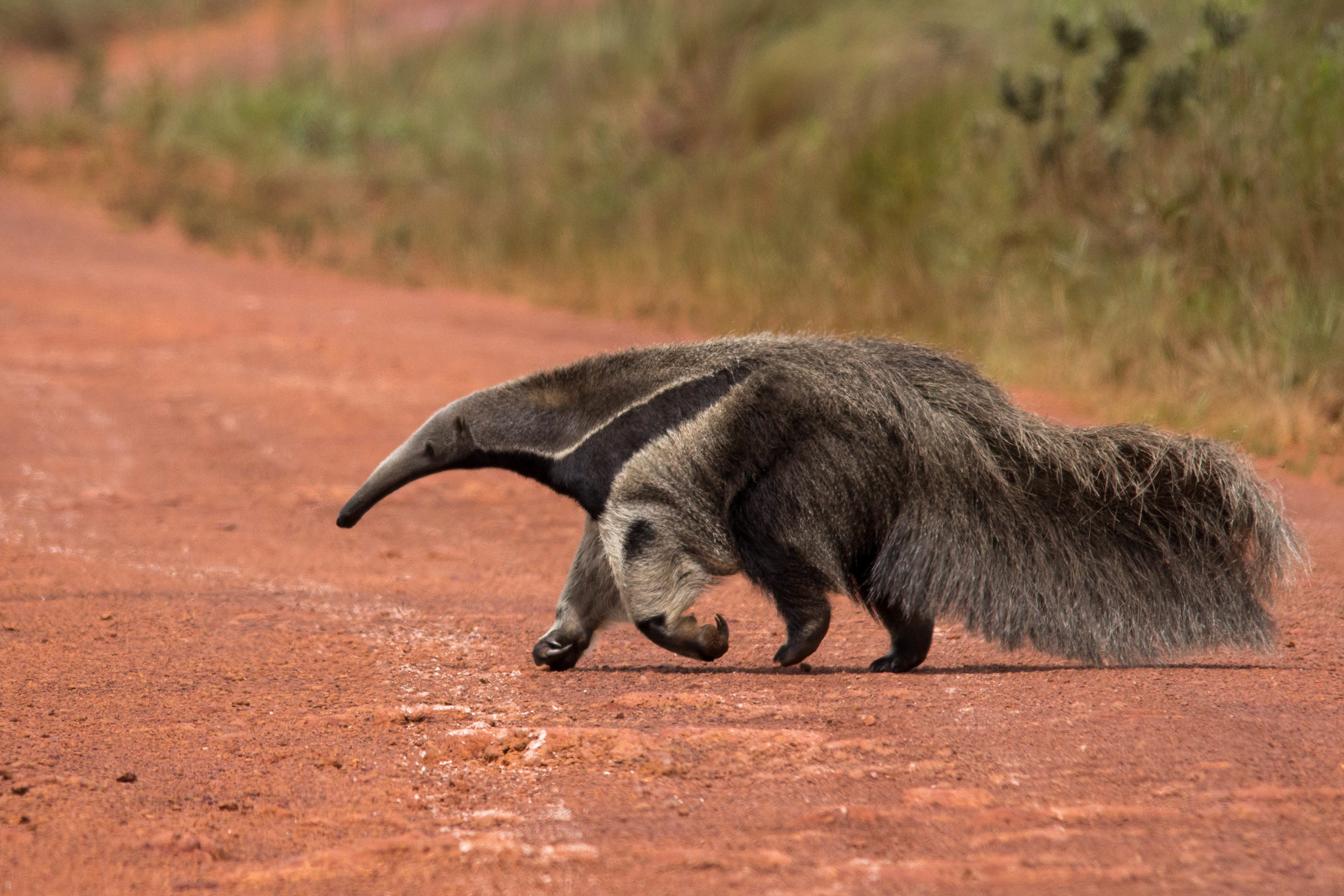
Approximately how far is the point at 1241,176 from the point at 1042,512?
514 cm

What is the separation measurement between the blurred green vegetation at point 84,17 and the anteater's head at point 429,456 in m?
27.8

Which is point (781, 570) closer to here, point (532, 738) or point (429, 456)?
point (532, 738)

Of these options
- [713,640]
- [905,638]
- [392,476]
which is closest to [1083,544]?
[905,638]

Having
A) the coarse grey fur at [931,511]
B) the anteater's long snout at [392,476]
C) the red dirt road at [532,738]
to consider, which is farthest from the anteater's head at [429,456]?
the coarse grey fur at [931,511]

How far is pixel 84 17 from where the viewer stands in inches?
1225

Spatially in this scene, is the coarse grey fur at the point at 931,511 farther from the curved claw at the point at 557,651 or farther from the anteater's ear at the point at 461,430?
the anteater's ear at the point at 461,430

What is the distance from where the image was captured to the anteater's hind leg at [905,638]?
13.7 ft

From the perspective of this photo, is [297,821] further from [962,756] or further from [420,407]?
[420,407]

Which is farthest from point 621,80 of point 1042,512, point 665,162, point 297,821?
point 297,821

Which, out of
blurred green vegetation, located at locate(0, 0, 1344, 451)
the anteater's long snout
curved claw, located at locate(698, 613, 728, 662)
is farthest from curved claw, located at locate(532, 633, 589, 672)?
blurred green vegetation, located at locate(0, 0, 1344, 451)

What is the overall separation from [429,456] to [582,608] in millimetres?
751

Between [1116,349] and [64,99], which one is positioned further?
[64,99]

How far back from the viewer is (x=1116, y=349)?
8375mm

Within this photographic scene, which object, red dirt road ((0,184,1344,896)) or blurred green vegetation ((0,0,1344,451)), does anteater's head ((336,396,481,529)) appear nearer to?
red dirt road ((0,184,1344,896))
